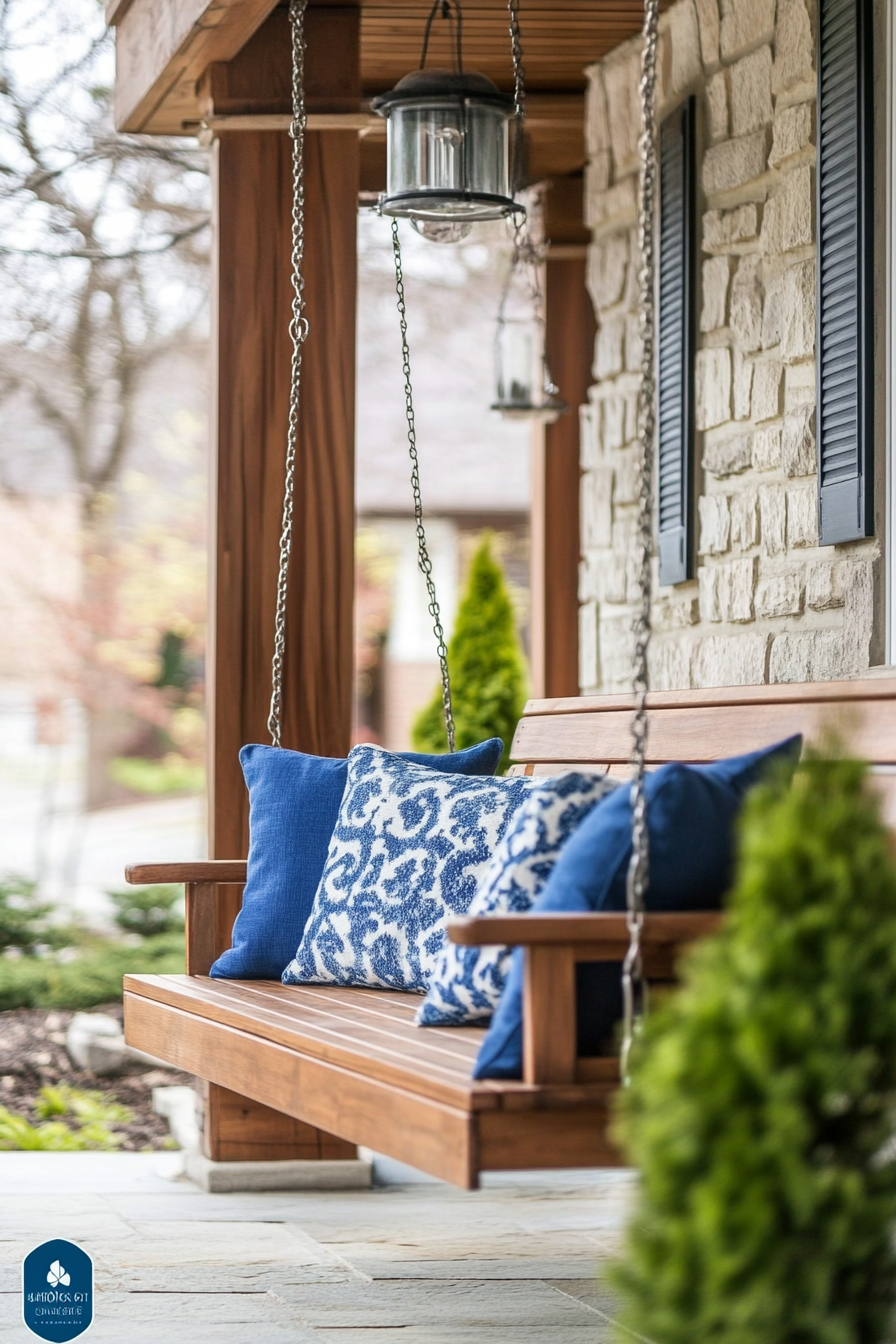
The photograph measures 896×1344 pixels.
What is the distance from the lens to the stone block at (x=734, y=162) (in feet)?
12.9

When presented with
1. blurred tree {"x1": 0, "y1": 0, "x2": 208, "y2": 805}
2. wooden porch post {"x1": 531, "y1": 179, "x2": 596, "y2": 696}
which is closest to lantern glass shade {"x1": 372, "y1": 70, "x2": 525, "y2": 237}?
wooden porch post {"x1": 531, "y1": 179, "x2": 596, "y2": 696}

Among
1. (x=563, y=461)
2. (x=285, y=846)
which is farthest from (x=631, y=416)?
(x=285, y=846)

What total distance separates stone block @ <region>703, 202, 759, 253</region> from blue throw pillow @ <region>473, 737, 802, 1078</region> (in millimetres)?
2095

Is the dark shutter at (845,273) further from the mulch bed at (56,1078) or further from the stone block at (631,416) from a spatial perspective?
the mulch bed at (56,1078)

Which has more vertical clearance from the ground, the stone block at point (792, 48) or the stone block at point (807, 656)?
the stone block at point (792, 48)

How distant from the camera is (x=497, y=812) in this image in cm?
290

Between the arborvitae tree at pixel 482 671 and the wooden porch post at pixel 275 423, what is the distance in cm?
256

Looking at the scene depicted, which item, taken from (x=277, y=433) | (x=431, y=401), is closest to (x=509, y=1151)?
(x=277, y=433)

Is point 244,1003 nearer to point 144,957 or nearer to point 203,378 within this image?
point 144,957

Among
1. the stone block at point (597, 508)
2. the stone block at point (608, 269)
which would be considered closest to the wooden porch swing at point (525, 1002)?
the stone block at point (597, 508)

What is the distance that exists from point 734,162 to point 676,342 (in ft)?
1.62

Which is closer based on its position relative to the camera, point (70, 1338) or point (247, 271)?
point (70, 1338)

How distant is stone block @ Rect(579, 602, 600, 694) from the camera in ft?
16.8

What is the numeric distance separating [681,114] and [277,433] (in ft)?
4.43
